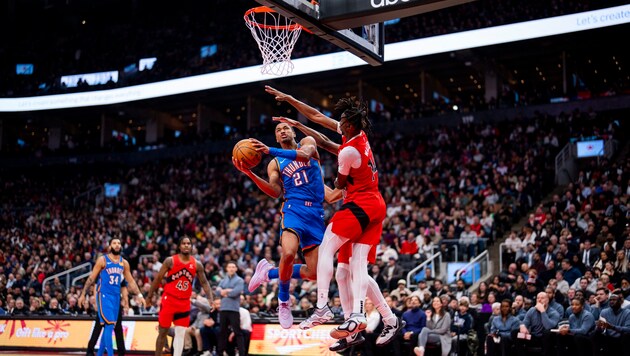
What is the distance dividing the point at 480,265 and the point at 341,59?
12.9 meters

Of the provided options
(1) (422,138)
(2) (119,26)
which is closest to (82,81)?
(2) (119,26)

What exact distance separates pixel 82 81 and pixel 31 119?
567cm

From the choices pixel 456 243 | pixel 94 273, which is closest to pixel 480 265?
pixel 456 243

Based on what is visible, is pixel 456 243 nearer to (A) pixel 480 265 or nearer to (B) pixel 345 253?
(A) pixel 480 265

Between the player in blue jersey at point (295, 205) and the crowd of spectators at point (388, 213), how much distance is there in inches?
220

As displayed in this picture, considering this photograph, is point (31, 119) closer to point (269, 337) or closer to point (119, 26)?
point (119, 26)

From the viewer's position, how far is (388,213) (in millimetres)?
21781

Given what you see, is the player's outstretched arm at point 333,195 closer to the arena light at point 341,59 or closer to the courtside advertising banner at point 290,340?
the courtside advertising banner at point 290,340

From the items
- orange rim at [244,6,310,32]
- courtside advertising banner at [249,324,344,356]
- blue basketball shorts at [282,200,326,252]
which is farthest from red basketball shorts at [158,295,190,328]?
orange rim at [244,6,310,32]

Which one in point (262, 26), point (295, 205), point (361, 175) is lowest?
point (295, 205)

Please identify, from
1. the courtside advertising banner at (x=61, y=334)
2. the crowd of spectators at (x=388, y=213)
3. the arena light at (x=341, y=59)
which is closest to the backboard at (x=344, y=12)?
the crowd of spectators at (x=388, y=213)

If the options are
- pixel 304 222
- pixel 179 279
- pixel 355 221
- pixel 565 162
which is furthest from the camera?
pixel 565 162

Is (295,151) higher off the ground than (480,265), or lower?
higher

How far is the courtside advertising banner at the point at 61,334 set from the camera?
52.0 ft
